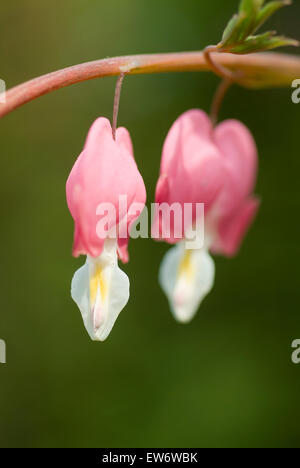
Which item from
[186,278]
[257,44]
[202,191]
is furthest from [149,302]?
[257,44]

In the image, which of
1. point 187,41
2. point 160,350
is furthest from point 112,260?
point 187,41

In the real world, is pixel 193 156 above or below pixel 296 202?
below

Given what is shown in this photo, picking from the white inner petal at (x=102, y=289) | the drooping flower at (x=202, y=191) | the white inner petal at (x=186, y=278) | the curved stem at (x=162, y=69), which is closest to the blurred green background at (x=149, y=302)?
the drooping flower at (x=202, y=191)

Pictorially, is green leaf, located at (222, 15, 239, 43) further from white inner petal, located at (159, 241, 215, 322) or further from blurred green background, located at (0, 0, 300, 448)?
blurred green background, located at (0, 0, 300, 448)

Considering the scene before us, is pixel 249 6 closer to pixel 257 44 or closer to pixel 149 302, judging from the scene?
pixel 257 44

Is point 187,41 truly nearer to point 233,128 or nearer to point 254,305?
point 254,305

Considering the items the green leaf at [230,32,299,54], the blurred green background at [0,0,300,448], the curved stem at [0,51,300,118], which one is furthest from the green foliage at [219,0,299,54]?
the blurred green background at [0,0,300,448]
